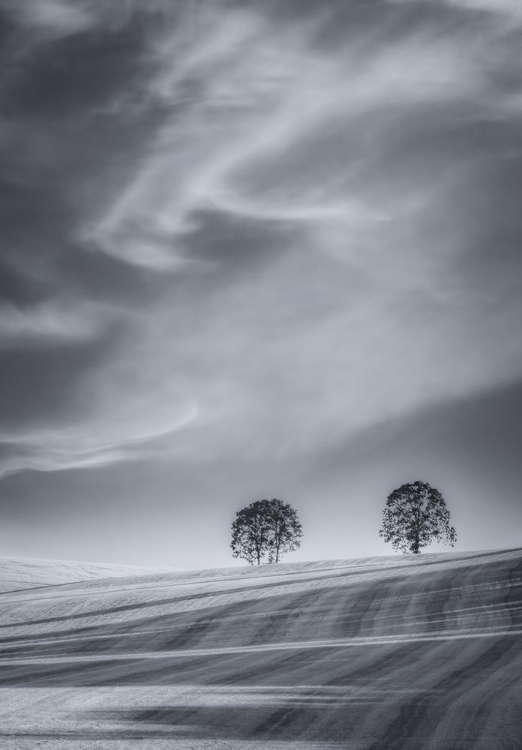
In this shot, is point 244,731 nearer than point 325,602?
Yes

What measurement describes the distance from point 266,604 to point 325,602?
188cm

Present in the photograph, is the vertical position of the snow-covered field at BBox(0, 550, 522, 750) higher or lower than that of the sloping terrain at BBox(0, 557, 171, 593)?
lower

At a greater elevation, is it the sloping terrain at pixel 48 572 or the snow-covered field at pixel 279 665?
the sloping terrain at pixel 48 572

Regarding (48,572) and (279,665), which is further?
(48,572)

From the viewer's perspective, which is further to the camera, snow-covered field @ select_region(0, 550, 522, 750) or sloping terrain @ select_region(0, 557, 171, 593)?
sloping terrain @ select_region(0, 557, 171, 593)

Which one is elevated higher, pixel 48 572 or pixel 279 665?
pixel 48 572

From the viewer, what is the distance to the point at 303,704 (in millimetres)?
A: 7293

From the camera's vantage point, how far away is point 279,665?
1080 cm

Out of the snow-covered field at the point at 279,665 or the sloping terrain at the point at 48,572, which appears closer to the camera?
the snow-covered field at the point at 279,665

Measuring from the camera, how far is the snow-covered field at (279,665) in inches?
242

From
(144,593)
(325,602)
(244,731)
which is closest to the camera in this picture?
(244,731)

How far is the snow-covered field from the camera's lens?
6137mm

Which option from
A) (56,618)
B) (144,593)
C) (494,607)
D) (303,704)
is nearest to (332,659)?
(303,704)

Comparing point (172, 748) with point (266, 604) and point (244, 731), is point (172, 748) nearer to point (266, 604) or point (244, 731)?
point (244, 731)
